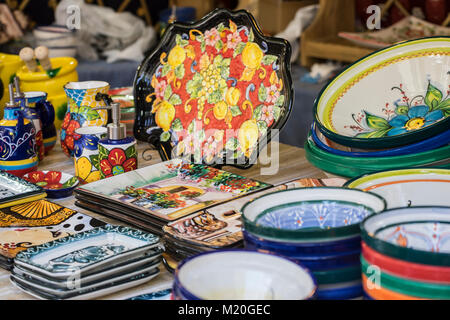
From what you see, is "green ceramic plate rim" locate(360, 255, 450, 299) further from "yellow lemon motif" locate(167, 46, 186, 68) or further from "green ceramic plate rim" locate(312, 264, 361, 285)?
"yellow lemon motif" locate(167, 46, 186, 68)

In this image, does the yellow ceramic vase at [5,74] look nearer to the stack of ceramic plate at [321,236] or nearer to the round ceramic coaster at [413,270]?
the stack of ceramic plate at [321,236]

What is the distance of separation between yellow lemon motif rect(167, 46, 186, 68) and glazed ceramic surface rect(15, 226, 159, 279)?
1.59 ft

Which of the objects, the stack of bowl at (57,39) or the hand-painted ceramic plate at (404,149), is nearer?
the hand-painted ceramic plate at (404,149)

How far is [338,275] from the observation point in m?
0.67

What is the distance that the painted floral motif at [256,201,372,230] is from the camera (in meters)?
0.74

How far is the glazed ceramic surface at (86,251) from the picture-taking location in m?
0.76

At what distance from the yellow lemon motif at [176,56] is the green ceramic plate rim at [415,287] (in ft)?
2.48

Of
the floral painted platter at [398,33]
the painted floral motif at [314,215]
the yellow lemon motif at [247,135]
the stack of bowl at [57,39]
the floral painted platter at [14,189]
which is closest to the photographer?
the painted floral motif at [314,215]

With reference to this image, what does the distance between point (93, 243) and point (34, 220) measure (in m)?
0.18

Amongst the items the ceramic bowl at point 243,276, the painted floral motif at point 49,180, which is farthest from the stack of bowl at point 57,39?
the ceramic bowl at point 243,276

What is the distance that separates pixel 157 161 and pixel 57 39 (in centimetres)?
183

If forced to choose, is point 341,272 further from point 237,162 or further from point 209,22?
point 209,22

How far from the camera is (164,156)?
124cm

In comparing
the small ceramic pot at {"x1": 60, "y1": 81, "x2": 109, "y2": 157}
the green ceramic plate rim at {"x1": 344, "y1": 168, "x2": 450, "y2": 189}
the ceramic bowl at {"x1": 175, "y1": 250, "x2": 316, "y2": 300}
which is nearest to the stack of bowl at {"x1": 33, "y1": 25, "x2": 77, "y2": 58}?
the small ceramic pot at {"x1": 60, "y1": 81, "x2": 109, "y2": 157}
